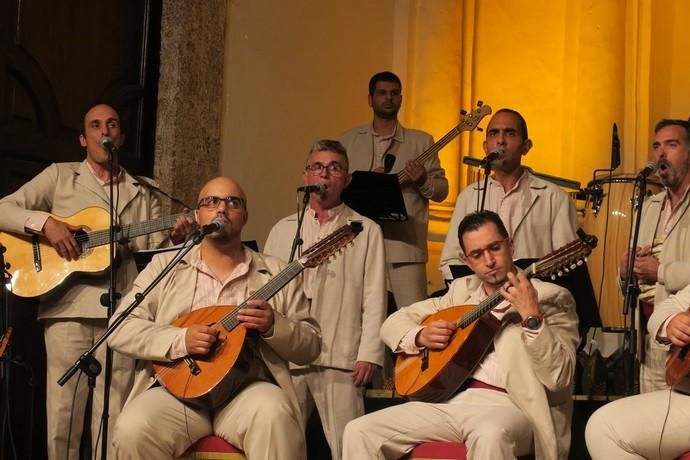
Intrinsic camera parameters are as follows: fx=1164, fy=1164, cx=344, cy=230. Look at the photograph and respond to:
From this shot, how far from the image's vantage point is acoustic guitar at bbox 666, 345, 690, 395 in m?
4.42

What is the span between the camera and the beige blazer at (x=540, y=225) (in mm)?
6258

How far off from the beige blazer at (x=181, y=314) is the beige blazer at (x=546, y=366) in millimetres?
467

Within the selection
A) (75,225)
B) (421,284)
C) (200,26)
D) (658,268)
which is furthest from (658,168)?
(200,26)

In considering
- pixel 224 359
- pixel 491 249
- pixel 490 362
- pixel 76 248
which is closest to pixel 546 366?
pixel 490 362

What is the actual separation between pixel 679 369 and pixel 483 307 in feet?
2.71

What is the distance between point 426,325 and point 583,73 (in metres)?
4.25

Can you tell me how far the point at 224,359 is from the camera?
189 inches

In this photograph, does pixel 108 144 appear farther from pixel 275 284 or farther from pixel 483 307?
pixel 483 307

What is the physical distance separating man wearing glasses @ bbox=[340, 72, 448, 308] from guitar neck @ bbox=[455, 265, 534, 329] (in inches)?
81.8

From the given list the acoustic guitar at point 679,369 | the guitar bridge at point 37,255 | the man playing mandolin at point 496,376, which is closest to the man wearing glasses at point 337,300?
the man playing mandolin at point 496,376

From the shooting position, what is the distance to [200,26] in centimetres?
777

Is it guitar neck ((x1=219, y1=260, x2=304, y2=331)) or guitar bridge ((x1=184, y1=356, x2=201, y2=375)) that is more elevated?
guitar neck ((x1=219, y1=260, x2=304, y2=331))

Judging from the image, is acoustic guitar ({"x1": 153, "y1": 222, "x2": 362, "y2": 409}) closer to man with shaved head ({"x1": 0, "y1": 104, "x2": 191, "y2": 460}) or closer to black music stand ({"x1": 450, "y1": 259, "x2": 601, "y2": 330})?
black music stand ({"x1": 450, "y1": 259, "x2": 601, "y2": 330})

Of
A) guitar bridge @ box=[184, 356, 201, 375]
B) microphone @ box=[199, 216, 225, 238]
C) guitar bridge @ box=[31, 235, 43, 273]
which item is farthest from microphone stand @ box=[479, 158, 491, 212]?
guitar bridge @ box=[31, 235, 43, 273]
